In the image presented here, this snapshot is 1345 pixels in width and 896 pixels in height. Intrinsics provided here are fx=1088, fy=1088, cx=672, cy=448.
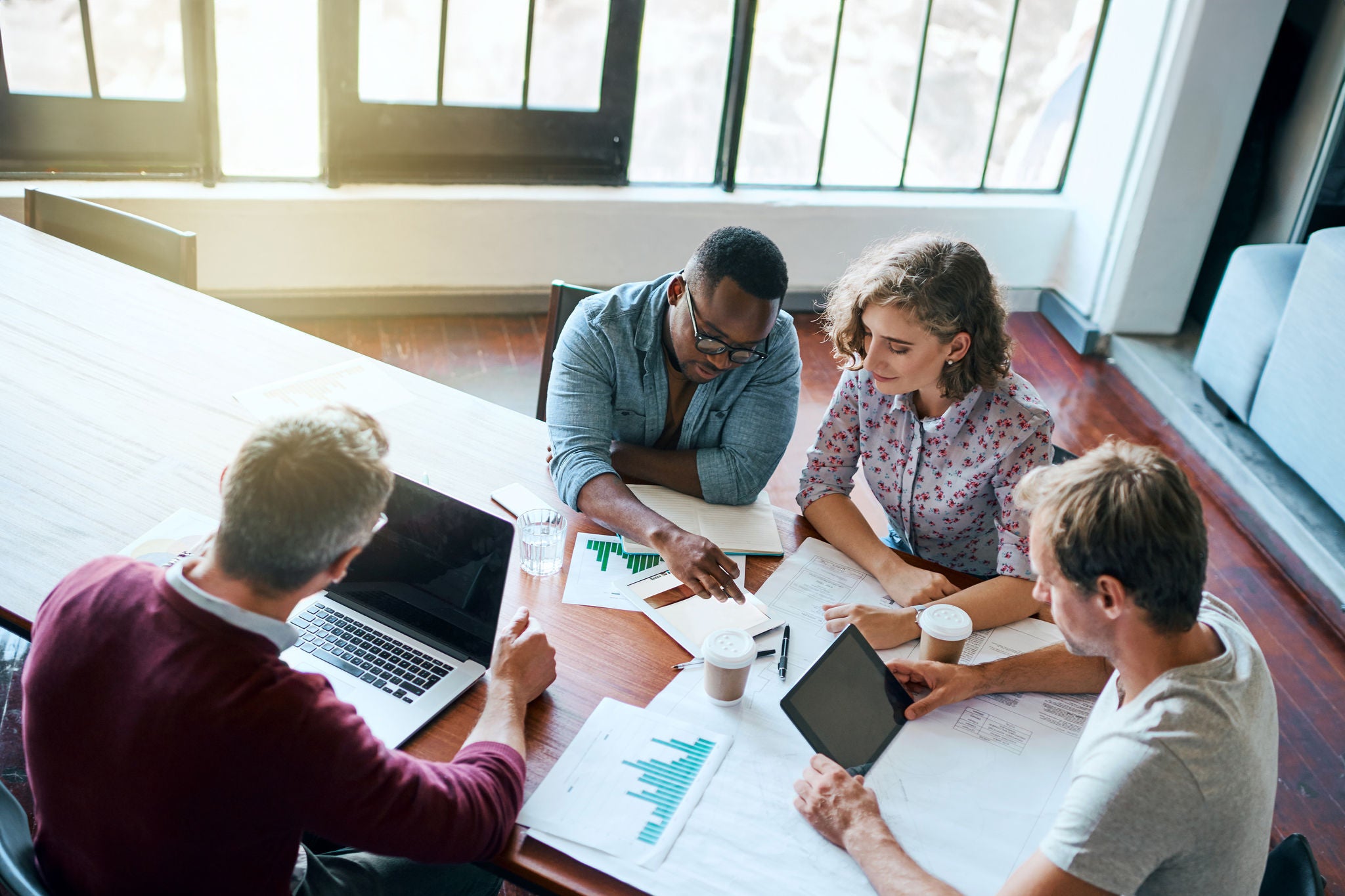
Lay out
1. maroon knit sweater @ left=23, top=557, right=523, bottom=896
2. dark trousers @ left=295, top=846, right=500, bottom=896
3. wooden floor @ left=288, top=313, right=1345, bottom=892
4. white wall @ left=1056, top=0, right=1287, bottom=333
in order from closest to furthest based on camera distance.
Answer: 1. maroon knit sweater @ left=23, top=557, right=523, bottom=896
2. dark trousers @ left=295, top=846, right=500, bottom=896
3. wooden floor @ left=288, top=313, right=1345, bottom=892
4. white wall @ left=1056, top=0, right=1287, bottom=333

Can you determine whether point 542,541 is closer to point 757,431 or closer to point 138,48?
point 757,431

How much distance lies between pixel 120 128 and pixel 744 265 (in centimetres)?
300

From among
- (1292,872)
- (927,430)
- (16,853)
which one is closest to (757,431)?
(927,430)

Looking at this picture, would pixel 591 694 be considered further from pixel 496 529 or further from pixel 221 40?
pixel 221 40

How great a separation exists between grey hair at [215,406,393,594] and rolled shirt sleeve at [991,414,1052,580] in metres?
1.15

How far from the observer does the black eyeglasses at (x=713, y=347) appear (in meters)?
2.02

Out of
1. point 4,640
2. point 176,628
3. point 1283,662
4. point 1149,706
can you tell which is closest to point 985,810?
point 1149,706

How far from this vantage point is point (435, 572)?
1599 mm

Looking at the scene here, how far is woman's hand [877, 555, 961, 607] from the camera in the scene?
1.86 metres

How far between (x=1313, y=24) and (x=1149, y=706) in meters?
4.05

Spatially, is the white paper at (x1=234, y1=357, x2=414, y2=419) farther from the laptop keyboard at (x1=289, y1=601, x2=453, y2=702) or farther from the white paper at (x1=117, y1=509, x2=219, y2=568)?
the laptop keyboard at (x1=289, y1=601, x2=453, y2=702)

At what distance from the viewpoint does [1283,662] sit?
121 inches

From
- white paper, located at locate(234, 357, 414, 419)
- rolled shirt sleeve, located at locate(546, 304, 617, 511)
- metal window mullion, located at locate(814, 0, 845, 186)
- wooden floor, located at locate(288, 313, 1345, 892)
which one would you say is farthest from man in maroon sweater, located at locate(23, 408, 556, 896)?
metal window mullion, located at locate(814, 0, 845, 186)

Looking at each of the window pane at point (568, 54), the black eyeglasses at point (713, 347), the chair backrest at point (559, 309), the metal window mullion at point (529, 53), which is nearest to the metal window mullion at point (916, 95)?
the window pane at point (568, 54)
